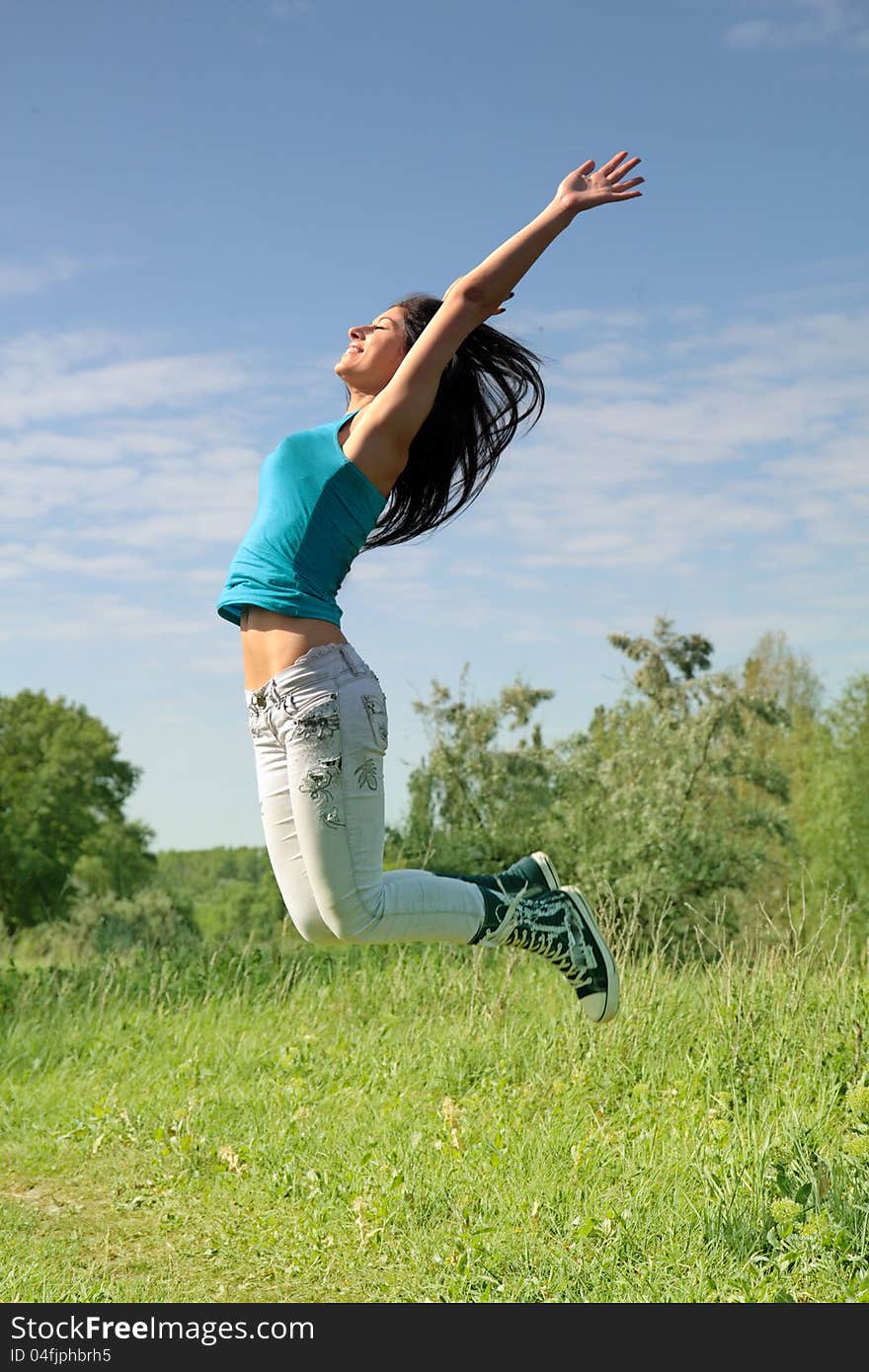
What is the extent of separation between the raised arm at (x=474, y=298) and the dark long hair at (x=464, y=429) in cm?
72

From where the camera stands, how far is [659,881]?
490 inches

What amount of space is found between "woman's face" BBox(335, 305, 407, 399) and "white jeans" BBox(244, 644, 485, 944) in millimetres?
925

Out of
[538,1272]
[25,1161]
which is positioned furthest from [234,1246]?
[25,1161]

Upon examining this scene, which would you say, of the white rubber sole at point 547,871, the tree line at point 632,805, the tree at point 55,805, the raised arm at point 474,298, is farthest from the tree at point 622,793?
the tree at point 55,805

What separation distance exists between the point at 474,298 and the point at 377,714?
3.95 feet

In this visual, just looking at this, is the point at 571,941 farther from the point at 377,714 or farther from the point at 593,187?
the point at 593,187

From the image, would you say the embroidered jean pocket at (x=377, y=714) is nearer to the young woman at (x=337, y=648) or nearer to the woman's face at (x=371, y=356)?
the young woman at (x=337, y=648)

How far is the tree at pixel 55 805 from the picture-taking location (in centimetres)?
2861

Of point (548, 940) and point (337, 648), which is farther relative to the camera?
point (548, 940)

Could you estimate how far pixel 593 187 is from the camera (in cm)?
351

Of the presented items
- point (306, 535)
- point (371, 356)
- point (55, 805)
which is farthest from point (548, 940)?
point (55, 805)

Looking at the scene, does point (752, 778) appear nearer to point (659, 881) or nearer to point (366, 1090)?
point (659, 881)

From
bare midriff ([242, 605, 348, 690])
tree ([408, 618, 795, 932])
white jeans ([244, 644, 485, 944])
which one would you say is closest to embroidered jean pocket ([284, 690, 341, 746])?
white jeans ([244, 644, 485, 944])

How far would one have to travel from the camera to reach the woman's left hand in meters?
3.46
